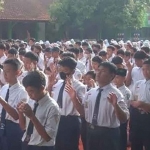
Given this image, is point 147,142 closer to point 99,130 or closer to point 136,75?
point 99,130

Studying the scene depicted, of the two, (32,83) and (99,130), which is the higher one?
(32,83)

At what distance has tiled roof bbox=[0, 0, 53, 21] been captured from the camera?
82.4ft

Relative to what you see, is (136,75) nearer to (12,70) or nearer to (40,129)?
(12,70)

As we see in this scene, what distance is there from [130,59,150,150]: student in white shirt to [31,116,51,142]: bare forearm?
170cm

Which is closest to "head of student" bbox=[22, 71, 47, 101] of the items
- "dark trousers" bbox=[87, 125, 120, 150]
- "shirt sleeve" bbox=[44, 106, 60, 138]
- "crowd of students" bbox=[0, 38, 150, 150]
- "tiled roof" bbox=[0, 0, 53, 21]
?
"crowd of students" bbox=[0, 38, 150, 150]

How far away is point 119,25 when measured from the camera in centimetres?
2395

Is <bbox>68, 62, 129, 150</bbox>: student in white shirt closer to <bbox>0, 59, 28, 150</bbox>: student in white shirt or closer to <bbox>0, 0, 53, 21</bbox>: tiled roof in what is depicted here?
<bbox>0, 59, 28, 150</bbox>: student in white shirt

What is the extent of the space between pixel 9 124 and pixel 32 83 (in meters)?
1.13

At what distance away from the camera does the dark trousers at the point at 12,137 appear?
475cm

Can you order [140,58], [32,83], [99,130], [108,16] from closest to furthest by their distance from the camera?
[32,83] < [99,130] < [140,58] < [108,16]

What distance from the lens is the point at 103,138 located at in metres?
4.51

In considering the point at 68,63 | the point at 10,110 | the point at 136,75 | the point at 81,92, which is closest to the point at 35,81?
the point at 10,110

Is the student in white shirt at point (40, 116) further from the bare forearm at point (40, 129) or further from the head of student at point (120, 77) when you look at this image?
the head of student at point (120, 77)

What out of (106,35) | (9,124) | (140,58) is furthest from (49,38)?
(9,124)
